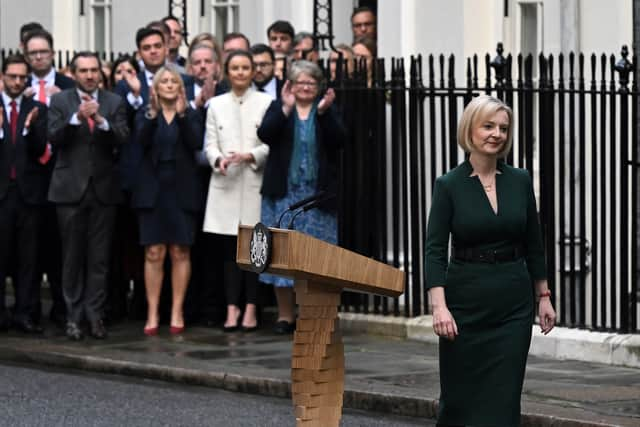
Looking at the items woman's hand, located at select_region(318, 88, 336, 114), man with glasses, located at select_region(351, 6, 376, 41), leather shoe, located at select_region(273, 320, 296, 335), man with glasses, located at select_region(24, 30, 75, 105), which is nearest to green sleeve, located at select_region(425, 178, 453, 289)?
woman's hand, located at select_region(318, 88, 336, 114)

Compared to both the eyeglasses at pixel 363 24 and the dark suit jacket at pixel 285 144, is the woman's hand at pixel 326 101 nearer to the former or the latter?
the dark suit jacket at pixel 285 144

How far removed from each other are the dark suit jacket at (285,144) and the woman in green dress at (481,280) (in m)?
5.47

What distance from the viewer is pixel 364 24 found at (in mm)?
17172

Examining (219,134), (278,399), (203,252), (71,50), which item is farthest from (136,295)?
(71,50)

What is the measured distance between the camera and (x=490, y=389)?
8516 mm

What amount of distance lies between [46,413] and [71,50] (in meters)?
11.5

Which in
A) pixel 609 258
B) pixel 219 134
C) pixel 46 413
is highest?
pixel 219 134

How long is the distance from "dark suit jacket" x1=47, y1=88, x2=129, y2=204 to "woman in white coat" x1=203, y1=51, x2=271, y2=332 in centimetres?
72

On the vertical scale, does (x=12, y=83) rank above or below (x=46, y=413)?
above

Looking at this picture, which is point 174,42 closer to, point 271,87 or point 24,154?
point 271,87

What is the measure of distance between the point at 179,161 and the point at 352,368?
9.54 ft

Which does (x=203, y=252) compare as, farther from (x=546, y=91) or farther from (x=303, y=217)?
(x=546, y=91)

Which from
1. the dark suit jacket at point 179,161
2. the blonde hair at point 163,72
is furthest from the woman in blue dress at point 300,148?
the blonde hair at point 163,72

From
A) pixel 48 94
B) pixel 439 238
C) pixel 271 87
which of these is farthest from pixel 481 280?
pixel 48 94
